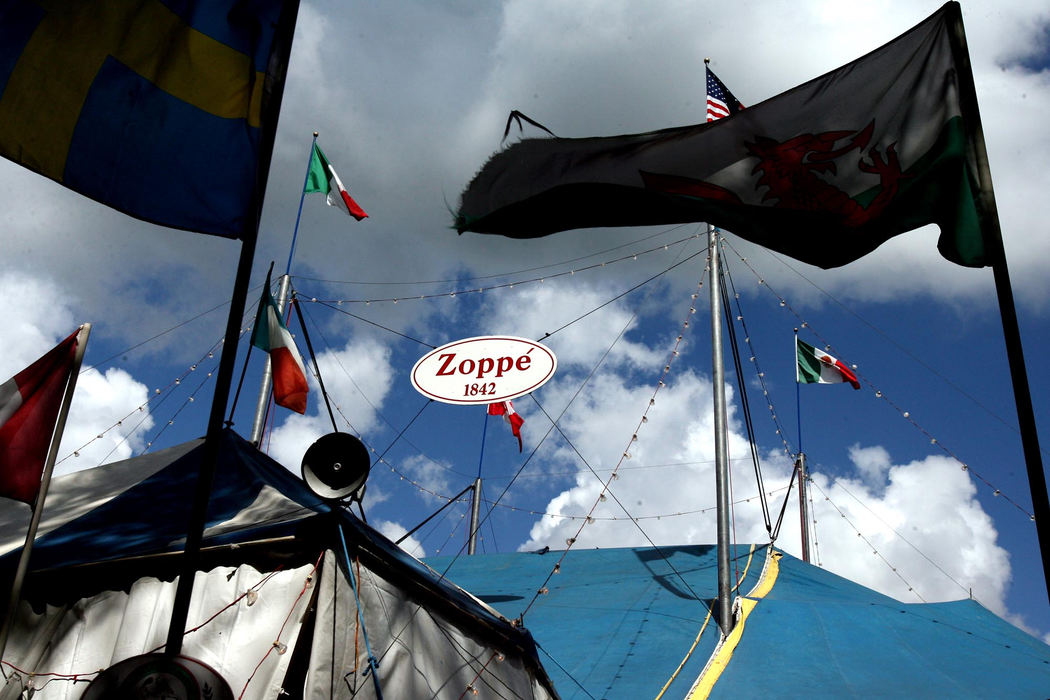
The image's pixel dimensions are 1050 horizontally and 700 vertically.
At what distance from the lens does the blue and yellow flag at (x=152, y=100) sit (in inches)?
191

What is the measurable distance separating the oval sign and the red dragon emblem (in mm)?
5499

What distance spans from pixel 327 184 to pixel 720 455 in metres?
8.43

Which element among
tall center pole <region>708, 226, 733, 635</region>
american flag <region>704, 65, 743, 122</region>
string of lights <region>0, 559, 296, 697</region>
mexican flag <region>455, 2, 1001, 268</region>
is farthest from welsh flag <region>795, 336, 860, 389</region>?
string of lights <region>0, 559, 296, 697</region>

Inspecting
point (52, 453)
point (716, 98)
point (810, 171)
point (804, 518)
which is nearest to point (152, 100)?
point (52, 453)

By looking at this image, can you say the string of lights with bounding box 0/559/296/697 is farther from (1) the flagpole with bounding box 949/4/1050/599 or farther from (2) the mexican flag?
(1) the flagpole with bounding box 949/4/1050/599

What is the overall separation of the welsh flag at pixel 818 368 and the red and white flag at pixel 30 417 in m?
14.6

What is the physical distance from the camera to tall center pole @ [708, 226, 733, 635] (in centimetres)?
1282

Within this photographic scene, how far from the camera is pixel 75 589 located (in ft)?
21.6

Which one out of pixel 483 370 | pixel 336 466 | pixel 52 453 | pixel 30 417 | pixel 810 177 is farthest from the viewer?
pixel 483 370

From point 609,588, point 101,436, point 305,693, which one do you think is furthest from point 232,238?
point 609,588

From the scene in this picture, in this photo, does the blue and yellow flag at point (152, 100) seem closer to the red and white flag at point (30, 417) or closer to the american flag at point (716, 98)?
the red and white flag at point (30, 417)

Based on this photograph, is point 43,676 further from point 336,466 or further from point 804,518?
point 804,518

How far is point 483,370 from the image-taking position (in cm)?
1162

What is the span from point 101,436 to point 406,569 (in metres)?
9.15
